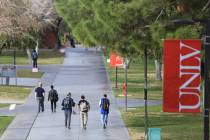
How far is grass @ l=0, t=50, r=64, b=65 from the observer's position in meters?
72.9

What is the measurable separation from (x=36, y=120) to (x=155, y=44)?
8.70m

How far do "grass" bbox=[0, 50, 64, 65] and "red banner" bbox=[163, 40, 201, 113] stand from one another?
188ft

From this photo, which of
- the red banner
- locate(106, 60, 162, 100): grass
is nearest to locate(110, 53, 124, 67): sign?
locate(106, 60, 162, 100): grass

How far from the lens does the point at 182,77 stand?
1420 centimetres

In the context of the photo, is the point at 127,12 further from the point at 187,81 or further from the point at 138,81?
the point at 138,81

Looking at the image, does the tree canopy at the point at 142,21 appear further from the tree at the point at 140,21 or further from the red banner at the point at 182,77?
the red banner at the point at 182,77

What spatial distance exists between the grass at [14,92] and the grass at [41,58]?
26.9 metres

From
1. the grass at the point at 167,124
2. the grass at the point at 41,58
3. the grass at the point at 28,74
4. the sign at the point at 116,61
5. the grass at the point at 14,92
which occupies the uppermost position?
the grass at the point at 41,58

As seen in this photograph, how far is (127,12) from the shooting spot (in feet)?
68.8

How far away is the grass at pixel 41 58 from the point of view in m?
72.9

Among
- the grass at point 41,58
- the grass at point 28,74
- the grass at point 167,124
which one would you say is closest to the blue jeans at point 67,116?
the grass at point 167,124

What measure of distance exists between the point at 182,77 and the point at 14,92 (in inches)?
1107

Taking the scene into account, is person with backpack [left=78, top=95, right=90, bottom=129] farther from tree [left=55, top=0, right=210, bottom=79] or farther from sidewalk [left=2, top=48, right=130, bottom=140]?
tree [left=55, top=0, right=210, bottom=79]

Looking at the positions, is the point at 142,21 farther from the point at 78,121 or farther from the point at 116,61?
the point at 116,61
